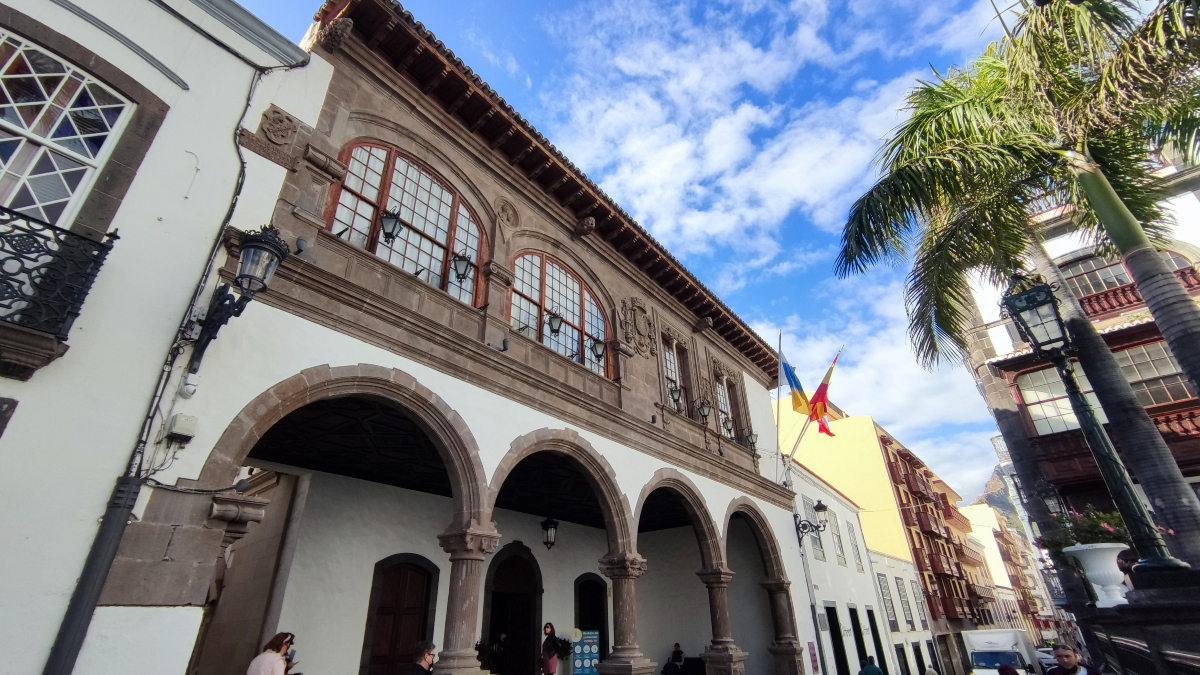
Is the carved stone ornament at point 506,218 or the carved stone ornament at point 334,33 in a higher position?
the carved stone ornament at point 334,33

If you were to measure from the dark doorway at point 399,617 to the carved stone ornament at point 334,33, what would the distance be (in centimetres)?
777

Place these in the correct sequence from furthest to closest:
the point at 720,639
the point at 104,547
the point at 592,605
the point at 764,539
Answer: the point at 764,539, the point at 592,605, the point at 720,639, the point at 104,547

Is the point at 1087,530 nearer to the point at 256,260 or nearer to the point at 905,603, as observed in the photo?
the point at 256,260

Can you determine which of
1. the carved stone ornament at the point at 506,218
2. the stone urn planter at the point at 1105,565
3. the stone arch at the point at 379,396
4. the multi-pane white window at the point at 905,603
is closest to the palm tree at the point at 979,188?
the stone urn planter at the point at 1105,565

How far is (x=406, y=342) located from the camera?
6.84 metres

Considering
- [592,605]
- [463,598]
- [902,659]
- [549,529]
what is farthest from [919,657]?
[463,598]

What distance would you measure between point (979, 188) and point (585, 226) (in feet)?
20.4

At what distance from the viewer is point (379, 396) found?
643 cm

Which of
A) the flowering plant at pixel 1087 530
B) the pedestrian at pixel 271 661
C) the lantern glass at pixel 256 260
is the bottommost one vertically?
the pedestrian at pixel 271 661

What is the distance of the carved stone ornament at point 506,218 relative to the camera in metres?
9.30

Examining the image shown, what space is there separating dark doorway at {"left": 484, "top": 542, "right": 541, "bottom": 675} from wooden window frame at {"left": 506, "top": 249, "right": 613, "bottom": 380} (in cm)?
406

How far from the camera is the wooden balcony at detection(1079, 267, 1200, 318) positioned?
1441 cm

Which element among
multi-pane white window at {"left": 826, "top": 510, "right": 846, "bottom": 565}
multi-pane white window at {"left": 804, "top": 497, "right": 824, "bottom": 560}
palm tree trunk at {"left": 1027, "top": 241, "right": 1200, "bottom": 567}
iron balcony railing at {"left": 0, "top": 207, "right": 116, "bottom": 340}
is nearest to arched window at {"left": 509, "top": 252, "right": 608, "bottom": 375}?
iron balcony railing at {"left": 0, "top": 207, "right": 116, "bottom": 340}

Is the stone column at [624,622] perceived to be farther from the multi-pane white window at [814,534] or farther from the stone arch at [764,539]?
the multi-pane white window at [814,534]
